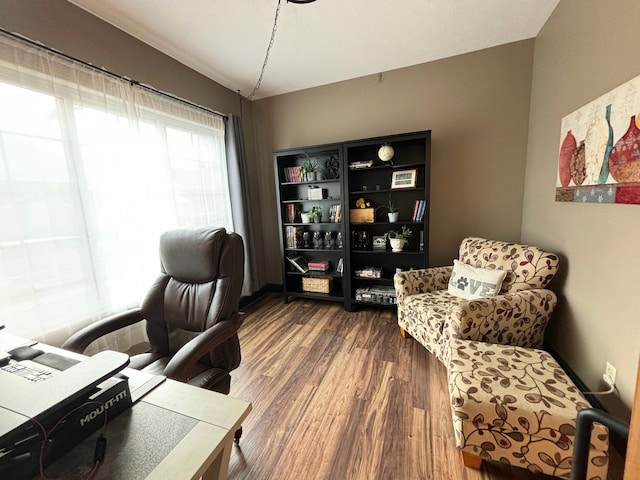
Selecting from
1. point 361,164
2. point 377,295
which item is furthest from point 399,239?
point 361,164

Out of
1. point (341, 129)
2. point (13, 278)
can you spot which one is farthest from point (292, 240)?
point (13, 278)

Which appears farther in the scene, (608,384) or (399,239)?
(399,239)

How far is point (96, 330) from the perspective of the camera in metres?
1.26

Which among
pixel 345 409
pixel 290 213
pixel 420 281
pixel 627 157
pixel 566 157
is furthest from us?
pixel 290 213

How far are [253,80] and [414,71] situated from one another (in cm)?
168

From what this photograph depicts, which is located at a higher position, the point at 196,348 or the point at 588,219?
the point at 588,219

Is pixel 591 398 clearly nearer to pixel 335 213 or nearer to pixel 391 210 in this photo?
pixel 391 210

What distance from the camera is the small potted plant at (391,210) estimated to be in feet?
8.57

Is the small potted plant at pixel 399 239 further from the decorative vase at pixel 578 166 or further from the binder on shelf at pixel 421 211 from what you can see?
the decorative vase at pixel 578 166

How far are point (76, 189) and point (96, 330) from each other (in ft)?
3.00

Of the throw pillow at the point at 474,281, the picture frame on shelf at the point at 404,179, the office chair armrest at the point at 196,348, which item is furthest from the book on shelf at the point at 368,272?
the office chair armrest at the point at 196,348

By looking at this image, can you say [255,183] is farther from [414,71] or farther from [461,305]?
[461,305]

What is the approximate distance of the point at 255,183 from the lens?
332 centimetres

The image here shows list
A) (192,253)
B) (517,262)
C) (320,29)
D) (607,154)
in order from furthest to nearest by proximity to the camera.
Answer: (320,29) → (517,262) → (192,253) → (607,154)
